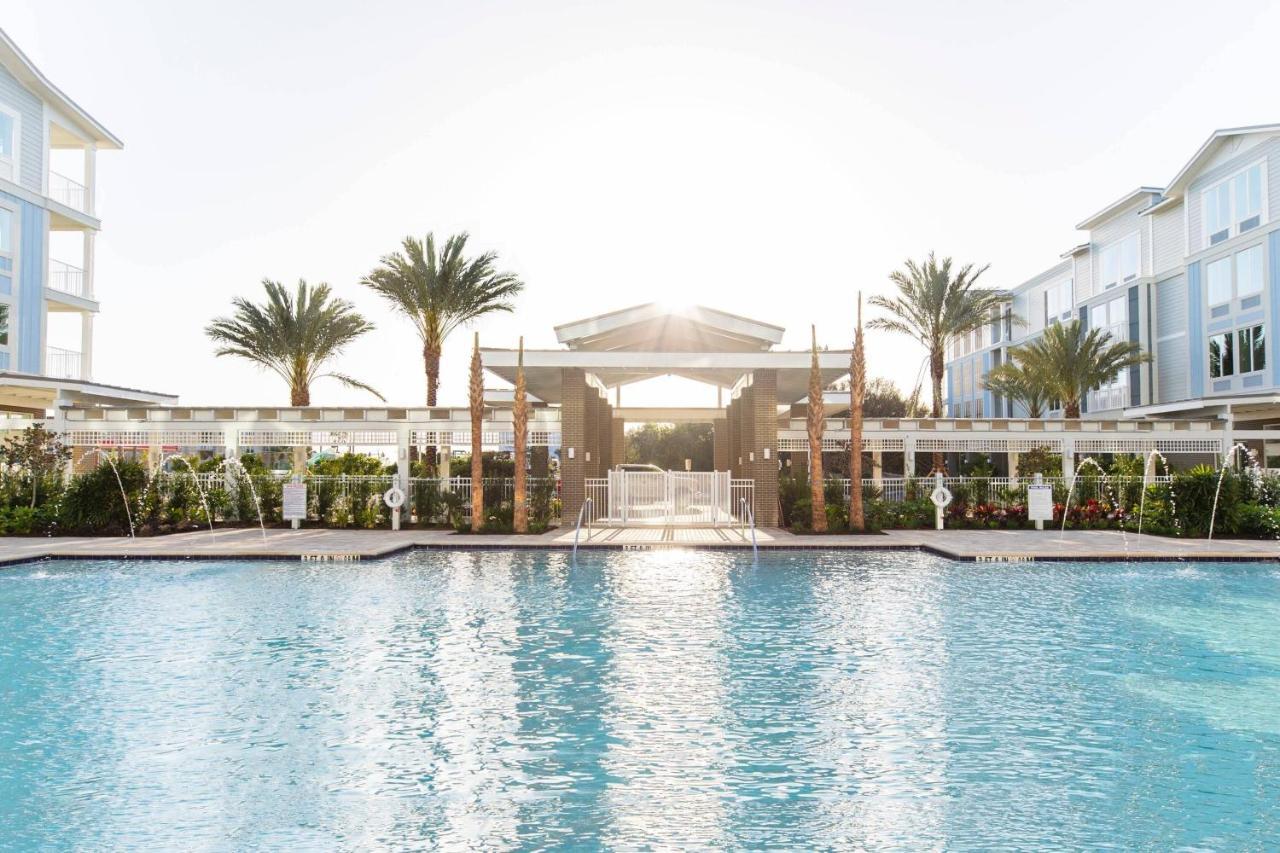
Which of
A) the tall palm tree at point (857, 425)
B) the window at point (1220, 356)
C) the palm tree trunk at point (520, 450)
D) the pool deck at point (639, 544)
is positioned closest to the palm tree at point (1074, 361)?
the window at point (1220, 356)

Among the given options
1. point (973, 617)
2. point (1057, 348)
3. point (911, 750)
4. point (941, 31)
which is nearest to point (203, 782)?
point (911, 750)

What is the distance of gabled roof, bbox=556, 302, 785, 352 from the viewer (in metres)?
23.5

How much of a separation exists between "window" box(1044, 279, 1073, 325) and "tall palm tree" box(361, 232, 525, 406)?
28435 mm

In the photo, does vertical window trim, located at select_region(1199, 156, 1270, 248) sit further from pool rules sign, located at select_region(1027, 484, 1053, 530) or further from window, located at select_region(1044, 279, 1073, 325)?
pool rules sign, located at select_region(1027, 484, 1053, 530)

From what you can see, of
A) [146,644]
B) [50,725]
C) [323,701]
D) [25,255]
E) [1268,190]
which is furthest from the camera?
[1268,190]

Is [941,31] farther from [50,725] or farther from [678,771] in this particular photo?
[50,725]

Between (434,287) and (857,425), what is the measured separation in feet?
48.8

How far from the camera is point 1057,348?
3391cm

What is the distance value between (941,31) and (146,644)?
62.6 ft

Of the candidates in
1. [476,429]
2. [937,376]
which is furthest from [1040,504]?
[937,376]

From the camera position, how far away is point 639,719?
22.4 feet

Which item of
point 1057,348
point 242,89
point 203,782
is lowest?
point 203,782

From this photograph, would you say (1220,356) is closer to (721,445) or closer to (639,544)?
(721,445)

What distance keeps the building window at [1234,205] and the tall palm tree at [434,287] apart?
24897 mm
